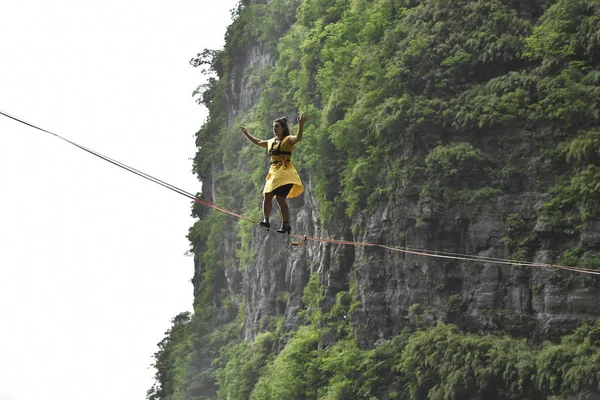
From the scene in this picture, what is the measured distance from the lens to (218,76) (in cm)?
5738

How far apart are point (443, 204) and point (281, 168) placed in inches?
658

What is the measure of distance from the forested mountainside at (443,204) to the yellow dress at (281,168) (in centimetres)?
1240

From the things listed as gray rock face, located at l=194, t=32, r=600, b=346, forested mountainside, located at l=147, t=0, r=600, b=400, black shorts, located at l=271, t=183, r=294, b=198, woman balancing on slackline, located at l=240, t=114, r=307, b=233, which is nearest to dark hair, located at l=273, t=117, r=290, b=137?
woman balancing on slackline, located at l=240, t=114, r=307, b=233

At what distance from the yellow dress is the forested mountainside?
12400 mm

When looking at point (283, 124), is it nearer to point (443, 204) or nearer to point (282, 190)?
point (282, 190)

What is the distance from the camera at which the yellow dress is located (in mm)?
14070

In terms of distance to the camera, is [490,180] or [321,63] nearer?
[490,180]

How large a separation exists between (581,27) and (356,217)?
951cm

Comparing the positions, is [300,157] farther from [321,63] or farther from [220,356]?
[220,356]

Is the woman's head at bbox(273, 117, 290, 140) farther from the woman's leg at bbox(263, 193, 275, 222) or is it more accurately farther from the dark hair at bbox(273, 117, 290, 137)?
the woman's leg at bbox(263, 193, 275, 222)

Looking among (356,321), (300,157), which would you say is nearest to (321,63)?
(300,157)

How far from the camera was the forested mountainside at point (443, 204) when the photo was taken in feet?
87.6

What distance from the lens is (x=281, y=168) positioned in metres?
14.2

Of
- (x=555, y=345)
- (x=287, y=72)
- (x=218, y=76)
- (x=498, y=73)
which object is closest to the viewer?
(x=555, y=345)
